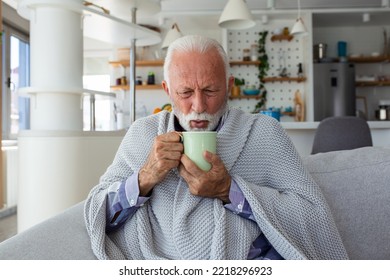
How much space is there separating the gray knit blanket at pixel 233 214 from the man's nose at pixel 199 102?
8cm

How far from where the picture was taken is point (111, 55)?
6688 mm

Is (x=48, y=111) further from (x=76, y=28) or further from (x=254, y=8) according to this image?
(x=254, y=8)

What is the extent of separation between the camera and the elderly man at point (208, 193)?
0.90 meters

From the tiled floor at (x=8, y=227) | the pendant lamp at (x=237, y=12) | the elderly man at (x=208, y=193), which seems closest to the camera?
the elderly man at (x=208, y=193)

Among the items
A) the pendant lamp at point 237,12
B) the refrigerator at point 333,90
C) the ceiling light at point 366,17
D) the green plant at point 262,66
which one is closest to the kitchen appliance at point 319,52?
the refrigerator at point 333,90

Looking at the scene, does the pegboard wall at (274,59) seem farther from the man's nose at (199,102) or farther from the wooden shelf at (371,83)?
the man's nose at (199,102)

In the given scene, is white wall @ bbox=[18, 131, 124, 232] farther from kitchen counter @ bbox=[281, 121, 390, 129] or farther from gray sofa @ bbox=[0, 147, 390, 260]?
kitchen counter @ bbox=[281, 121, 390, 129]

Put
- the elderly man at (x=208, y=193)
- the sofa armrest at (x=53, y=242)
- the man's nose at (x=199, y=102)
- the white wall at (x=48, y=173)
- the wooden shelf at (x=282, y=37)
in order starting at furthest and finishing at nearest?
the wooden shelf at (x=282, y=37) → the white wall at (x=48, y=173) → the man's nose at (x=199, y=102) → the elderly man at (x=208, y=193) → the sofa armrest at (x=53, y=242)

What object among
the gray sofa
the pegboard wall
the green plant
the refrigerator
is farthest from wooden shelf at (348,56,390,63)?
the gray sofa

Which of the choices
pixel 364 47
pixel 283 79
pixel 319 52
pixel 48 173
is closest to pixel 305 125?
pixel 283 79

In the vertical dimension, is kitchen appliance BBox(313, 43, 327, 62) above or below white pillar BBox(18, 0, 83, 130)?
above

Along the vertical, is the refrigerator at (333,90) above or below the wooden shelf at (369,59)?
below

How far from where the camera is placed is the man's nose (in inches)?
39.7
